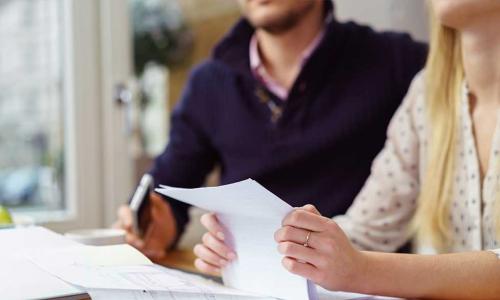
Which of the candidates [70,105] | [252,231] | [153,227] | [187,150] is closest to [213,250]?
[252,231]

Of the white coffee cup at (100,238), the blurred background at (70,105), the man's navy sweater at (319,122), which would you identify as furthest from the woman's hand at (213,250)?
the blurred background at (70,105)

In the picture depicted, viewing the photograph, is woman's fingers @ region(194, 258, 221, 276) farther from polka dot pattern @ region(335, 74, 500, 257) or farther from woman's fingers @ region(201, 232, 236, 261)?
polka dot pattern @ region(335, 74, 500, 257)

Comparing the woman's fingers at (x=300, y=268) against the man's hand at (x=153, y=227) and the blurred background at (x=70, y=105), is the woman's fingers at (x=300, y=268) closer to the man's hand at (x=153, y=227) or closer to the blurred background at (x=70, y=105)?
the man's hand at (x=153, y=227)

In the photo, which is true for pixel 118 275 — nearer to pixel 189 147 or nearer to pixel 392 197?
pixel 392 197

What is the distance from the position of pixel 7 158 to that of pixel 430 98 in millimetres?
1288

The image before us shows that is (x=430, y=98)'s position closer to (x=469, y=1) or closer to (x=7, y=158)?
(x=469, y=1)

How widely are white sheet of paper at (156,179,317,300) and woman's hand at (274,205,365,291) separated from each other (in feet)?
0.04

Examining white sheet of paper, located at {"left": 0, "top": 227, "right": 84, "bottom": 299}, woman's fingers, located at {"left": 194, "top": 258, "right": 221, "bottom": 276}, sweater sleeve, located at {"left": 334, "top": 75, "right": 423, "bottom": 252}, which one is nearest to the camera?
white sheet of paper, located at {"left": 0, "top": 227, "right": 84, "bottom": 299}

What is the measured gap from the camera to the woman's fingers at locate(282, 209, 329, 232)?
651mm

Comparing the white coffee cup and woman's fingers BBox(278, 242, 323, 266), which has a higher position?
woman's fingers BBox(278, 242, 323, 266)

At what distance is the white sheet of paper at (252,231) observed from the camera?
2.06 feet

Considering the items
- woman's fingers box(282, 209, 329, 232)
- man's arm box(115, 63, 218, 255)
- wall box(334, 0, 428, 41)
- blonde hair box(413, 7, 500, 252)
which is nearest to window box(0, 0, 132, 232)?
man's arm box(115, 63, 218, 255)

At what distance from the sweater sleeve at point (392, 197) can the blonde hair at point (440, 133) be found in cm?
4

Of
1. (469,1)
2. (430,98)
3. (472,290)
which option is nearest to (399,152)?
(430,98)
